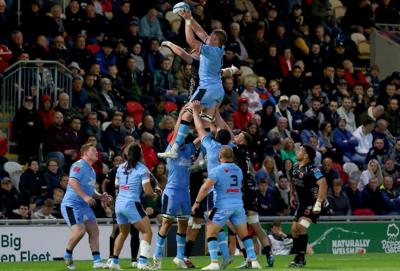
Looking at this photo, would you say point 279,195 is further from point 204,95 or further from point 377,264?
point 204,95

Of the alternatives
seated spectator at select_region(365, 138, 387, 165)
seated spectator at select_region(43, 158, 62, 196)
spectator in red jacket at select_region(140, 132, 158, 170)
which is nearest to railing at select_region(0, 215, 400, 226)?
seated spectator at select_region(43, 158, 62, 196)

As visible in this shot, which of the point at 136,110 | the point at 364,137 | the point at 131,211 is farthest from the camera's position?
the point at 364,137

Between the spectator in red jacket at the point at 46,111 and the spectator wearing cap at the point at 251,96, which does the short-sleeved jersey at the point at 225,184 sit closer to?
the spectator in red jacket at the point at 46,111

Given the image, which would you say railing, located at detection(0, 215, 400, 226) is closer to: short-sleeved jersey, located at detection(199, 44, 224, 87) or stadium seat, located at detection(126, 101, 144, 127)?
stadium seat, located at detection(126, 101, 144, 127)

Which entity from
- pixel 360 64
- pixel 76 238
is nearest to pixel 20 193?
pixel 76 238

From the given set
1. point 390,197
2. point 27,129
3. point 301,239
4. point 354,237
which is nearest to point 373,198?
point 390,197

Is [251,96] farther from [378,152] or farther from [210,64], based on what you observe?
[210,64]

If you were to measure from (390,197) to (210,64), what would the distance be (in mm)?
10742

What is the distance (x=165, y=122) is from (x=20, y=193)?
4660 mm

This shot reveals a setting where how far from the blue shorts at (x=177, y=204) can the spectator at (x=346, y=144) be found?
1148 cm

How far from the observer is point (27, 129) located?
1107 inches

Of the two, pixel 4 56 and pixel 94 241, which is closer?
pixel 94 241

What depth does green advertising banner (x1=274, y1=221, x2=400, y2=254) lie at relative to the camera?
28719 mm

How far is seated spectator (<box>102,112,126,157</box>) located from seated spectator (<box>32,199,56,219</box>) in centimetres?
301
